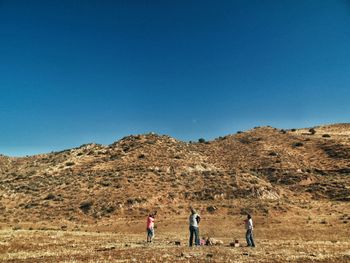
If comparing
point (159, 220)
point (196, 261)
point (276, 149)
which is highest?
point (276, 149)

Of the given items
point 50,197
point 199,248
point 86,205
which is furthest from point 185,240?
point 50,197

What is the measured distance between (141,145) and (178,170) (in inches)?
713

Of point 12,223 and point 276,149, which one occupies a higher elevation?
point 276,149

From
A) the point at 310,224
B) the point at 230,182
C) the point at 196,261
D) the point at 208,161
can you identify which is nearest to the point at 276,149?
the point at 208,161

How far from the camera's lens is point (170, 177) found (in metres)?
75.4

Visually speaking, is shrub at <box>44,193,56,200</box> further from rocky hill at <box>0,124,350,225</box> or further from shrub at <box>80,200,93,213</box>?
shrub at <box>80,200,93,213</box>

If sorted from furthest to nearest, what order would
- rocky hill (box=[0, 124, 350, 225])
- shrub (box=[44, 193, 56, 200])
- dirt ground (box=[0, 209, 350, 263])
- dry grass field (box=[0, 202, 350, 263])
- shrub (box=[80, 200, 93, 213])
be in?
shrub (box=[44, 193, 56, 200])
rocky hill (box=[0, 124, 350, 225])
shrub (box=[80, 200, 93, 213])
dry grass field (box=[0, 202, 350, 263])
dirt ground (box=[0, 209, 350, 263])

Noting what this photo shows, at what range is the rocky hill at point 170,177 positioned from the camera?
207 ft

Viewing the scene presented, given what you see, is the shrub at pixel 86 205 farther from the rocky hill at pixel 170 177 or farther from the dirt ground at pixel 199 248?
the dirt ground at pixel 199 248

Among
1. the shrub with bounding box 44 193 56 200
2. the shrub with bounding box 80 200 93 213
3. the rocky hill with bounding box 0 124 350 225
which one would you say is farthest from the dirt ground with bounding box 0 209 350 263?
the shrub with bounding box 44 193 56 200

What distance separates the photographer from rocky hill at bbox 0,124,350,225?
2485 inches

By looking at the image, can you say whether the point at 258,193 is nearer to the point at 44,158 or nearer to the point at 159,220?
the point at 159,220

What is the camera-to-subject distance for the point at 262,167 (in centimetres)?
8581

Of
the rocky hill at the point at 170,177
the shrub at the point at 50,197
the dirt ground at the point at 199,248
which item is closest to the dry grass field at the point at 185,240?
the dirt ground at the point at 199,248
